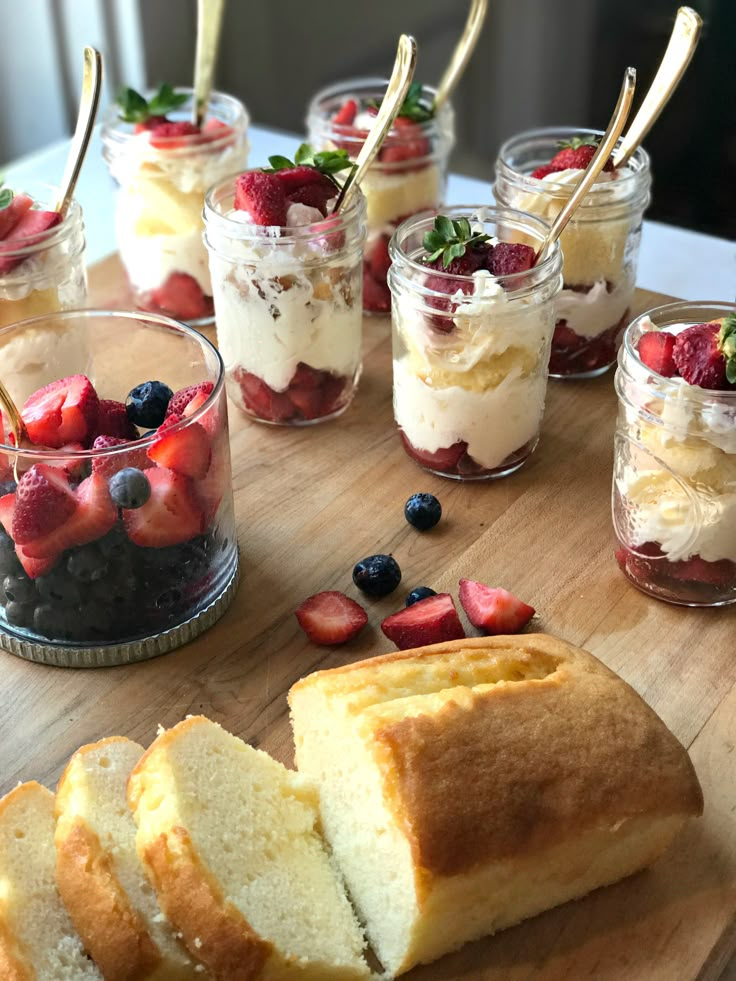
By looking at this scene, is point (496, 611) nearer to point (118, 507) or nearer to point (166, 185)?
point (118, 507)

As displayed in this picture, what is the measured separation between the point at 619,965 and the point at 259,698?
585 millimetres

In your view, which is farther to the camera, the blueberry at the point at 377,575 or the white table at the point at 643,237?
the white table at the point at 643,237

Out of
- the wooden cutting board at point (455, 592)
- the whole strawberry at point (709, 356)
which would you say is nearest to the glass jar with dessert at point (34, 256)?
the wooden cutting board at point (455, 592)

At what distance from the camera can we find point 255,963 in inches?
47.9

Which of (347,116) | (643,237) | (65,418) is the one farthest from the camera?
(643,237)

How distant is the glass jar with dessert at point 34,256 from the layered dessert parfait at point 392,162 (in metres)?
0.64

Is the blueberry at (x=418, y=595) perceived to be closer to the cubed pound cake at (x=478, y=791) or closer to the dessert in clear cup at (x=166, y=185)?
the cubed pound cake at (x=478, y=791)

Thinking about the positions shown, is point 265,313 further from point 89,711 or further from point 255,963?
point 255,963

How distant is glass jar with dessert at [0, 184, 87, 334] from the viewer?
199 centimetres

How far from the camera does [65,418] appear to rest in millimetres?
1637

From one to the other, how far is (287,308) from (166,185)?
526mm

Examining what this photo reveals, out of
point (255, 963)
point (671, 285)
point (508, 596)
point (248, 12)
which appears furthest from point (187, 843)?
point (248, 12)

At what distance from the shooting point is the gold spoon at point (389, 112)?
6.63 ft

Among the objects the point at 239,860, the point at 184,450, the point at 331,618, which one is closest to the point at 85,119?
the point at 184,450
